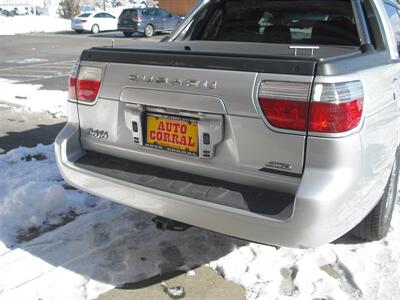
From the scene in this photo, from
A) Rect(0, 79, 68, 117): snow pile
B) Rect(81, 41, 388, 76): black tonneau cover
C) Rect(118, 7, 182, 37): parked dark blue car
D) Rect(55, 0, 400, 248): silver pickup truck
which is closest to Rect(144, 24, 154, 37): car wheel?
Rect(118, 7, 182, 37): parked dark blue car

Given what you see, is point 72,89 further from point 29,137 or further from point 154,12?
point 154,12

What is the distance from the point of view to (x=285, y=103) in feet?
8.00

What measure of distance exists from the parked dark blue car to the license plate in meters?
25.6

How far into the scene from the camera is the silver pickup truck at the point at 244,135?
2.40 m

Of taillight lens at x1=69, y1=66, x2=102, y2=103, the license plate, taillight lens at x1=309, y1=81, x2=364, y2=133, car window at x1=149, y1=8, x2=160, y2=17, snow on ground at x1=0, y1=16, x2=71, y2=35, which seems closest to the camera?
taillight lens at x1=309, y1=81, x2=364, y2=133

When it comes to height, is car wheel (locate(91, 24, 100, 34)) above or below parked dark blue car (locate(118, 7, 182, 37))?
below

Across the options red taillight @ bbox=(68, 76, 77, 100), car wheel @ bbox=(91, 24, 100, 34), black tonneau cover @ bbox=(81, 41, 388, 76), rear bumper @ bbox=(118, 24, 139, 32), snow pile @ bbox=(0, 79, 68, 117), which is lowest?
car wheel @ bbox=(91, 24, 100, 34)

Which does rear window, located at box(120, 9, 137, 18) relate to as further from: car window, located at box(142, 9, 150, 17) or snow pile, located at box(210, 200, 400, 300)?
snow pile, located at box(210, 200, 400, 300)

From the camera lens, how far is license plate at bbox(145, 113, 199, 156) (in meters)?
2.77

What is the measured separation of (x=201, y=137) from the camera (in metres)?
2.72

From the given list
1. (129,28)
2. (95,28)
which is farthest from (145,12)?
(95,28)

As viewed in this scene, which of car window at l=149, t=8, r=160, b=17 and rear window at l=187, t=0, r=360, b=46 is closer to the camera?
rear window at l=187, t=0, r=360, b=46

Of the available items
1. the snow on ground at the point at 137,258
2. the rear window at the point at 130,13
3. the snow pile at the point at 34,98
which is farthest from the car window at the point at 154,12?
the snow on ground at the point at 137,258

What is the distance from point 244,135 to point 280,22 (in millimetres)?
2074
